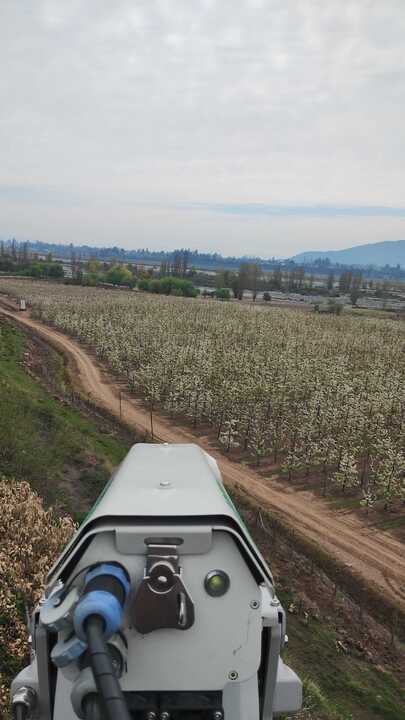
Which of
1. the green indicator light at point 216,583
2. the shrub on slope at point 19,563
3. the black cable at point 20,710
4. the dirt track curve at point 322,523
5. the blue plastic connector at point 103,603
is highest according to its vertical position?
the blue plastic connector at point 103,603

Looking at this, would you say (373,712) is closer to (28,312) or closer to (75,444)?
(75,444)

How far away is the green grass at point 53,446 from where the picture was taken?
56.2ft

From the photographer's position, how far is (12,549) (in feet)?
32.9

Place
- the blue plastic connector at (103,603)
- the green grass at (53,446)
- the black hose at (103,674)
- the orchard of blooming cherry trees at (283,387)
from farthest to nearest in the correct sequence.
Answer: the orchard of blooming cherry trees at (283,387) < the green grass at (53,446) < the blue plastic connector at (103,603) < the black hose at (103,674)

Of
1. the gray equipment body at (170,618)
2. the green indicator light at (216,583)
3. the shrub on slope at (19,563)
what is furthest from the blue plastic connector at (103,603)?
the shrub on slope at (19,563)

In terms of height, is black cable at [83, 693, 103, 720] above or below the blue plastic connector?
below

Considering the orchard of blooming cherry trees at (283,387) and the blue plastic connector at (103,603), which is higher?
the blue plastic connector at (103,603)

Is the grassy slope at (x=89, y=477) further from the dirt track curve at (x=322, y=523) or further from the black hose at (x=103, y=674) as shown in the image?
the black hose at (x=103, y=674)

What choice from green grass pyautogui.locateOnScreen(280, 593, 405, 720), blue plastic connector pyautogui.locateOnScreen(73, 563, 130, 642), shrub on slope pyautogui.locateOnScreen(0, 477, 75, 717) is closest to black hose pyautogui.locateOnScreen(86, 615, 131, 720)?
blue plastic connector pyautogui.locateOnScreen(73, 563, 130, 642)

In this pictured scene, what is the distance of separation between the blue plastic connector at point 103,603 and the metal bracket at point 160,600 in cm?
15

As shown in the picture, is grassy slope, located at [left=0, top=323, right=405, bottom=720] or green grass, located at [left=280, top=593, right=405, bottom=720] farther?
grassy slope, located at [left=0, top=323, right=405, bottom=720]

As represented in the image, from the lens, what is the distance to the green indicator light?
416 centimetres

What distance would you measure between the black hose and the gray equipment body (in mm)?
275

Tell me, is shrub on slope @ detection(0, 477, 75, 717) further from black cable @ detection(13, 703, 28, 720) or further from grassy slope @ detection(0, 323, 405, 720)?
grassy slope @ detection(0, 323, 405, 720)
